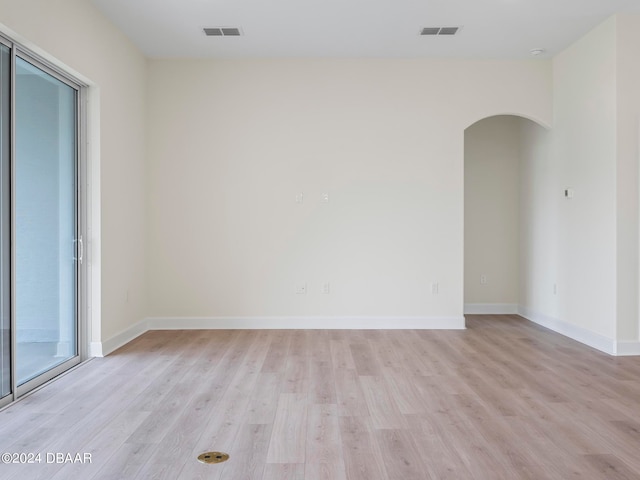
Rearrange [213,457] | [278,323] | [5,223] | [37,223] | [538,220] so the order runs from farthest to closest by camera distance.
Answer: [538,220] → [278,323] → [37,223] → [5,223] → [213,457]

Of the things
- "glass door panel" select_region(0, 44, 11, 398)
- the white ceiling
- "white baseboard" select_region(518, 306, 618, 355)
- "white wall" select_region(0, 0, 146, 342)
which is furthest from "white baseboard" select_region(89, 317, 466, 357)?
the white ceiling

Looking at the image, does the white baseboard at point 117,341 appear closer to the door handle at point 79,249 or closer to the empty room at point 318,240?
the empty room at point 318,240

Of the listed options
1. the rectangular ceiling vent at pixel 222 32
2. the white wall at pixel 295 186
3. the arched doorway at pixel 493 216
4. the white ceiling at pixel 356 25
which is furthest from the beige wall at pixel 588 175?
the rectangular ceiling vent at pixel 222 32

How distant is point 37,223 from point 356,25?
331 cm

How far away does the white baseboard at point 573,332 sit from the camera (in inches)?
181

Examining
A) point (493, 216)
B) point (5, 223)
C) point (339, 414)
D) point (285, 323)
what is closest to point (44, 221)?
point (5, 223)

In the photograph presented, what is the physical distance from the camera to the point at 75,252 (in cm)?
426

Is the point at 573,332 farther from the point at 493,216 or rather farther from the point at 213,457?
the point at 213,457

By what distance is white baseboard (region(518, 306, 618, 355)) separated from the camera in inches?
181

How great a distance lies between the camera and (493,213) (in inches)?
263

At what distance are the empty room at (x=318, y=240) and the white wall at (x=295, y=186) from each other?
3 cm

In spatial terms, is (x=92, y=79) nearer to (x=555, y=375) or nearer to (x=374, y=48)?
(x=374, y=48)

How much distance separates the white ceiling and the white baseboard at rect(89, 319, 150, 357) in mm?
3010

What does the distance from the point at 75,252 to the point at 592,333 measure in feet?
16.1
